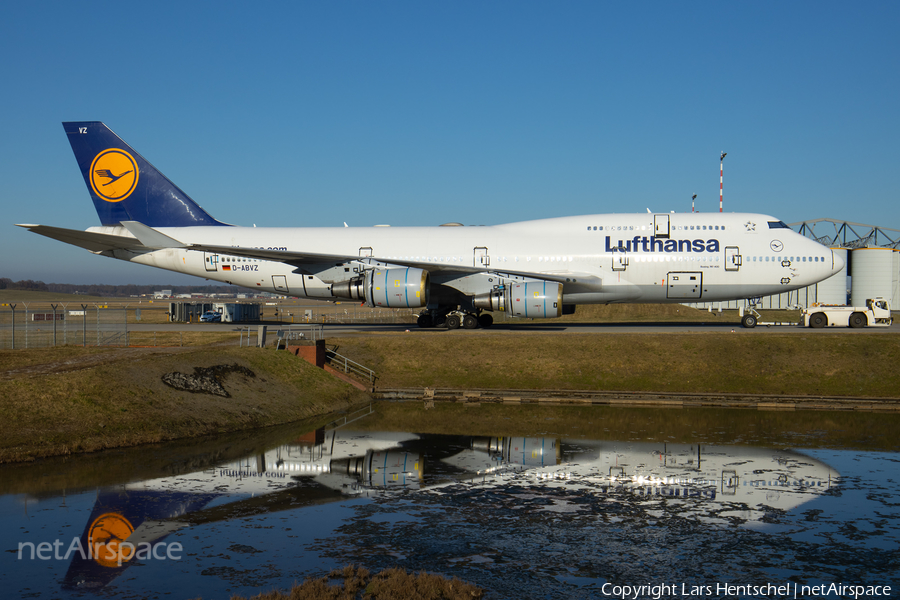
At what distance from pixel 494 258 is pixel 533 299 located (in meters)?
4.19

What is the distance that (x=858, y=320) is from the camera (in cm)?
3622

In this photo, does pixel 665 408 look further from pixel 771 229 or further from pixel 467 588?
pixel 467 588

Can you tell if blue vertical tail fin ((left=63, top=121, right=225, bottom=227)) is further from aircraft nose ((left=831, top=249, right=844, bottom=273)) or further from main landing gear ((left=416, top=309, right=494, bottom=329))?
aircraft nose ((left=831, top=249, right=844, bottom=273))

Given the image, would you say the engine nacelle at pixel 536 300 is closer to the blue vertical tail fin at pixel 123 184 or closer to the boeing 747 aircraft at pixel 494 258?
the boeing 747 aircraft at pixel 494 258

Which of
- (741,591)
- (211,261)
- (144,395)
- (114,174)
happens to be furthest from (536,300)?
(114,174)

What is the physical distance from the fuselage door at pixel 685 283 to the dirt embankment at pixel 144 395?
16.4 metres

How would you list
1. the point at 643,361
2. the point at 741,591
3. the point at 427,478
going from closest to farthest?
the point at 741,591 < the point at 427,478 < the point at 643,361

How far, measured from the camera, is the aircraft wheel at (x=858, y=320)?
3609 centimetres

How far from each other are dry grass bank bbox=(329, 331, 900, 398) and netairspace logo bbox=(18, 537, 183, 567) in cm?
1823

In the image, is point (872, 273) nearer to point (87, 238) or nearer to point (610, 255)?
point (610, 255)

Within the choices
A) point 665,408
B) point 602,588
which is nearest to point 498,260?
point 665,408

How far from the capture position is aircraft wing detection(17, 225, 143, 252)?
27.1 metres

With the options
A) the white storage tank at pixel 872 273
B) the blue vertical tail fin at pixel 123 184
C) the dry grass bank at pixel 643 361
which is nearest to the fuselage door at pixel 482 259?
the dry grass bank at pixel 643 361

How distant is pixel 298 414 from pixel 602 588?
54.5 ft
